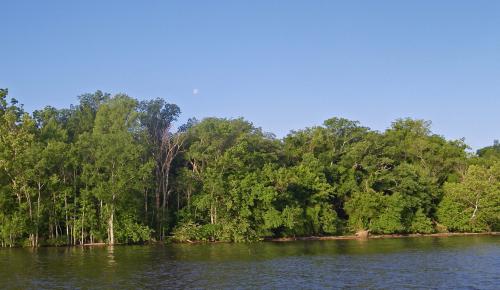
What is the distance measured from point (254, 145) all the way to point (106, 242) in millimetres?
24645

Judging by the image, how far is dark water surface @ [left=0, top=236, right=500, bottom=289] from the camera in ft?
98.9

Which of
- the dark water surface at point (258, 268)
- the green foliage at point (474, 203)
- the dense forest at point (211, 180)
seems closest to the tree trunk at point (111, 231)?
the dense forest at point (211, 180)

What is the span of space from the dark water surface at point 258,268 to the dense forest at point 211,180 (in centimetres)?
876

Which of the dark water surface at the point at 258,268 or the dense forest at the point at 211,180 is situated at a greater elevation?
the dense forest at the point at 211,180

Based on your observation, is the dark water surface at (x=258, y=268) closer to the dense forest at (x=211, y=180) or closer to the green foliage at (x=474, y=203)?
the dense forest at (x=211, y=180)

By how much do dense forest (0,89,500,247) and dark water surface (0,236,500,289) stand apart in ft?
28.7

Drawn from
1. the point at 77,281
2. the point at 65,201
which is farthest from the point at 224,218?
the point at 77,281

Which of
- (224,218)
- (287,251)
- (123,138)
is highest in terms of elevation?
(123,138)

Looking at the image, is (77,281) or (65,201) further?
(65,201)

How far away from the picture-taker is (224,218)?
2537 inches

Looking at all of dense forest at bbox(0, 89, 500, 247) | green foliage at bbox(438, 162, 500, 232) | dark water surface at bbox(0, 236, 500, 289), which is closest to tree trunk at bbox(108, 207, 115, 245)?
dense forest at bbox(0, 89, 500, 247)

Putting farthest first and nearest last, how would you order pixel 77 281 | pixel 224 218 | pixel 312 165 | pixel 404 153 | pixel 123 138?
1. pixel 404 153
2. pixel 312 165
3. pixel 224 218
4. pixel 123 138
5. pixel 77 281

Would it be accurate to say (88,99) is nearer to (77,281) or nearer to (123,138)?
(123,138)

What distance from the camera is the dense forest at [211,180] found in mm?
57844
